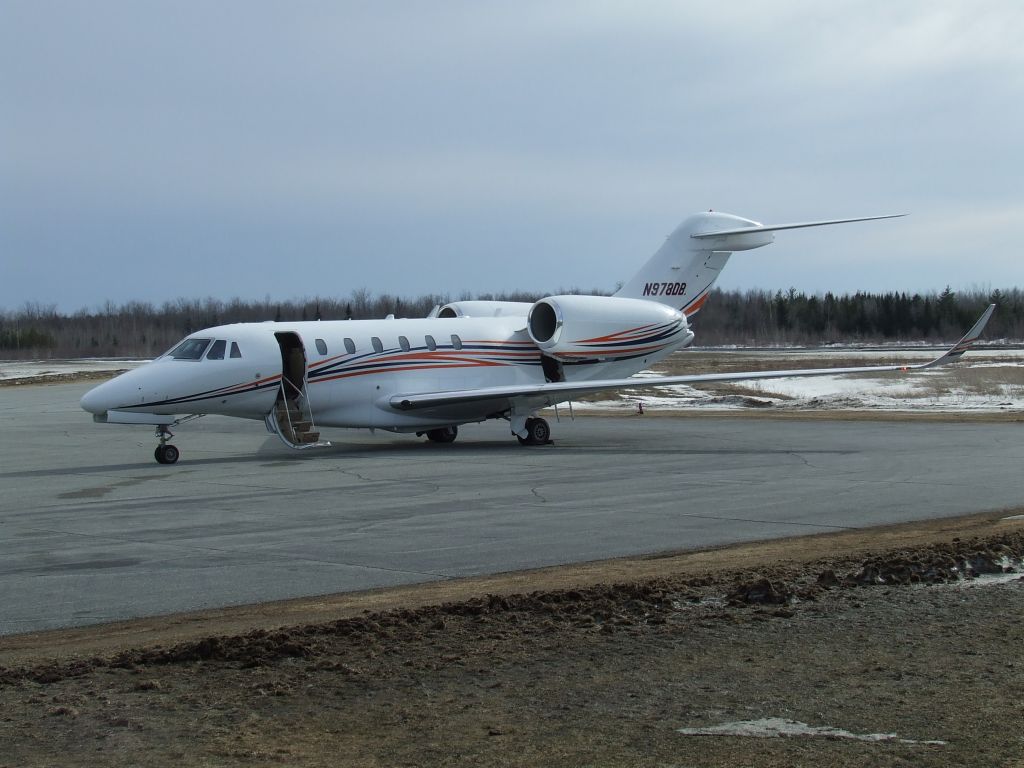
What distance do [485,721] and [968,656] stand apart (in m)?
3.02

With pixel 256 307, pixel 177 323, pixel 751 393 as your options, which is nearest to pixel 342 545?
pixel 751 393

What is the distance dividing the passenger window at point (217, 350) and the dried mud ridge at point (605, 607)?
598 inches

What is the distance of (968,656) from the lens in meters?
7.25

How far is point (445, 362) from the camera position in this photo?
26172 millimetres

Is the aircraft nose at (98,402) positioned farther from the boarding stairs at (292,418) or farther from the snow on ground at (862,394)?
the snow on ground at (862,394)

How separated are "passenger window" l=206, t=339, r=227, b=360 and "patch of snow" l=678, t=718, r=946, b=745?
1848cm

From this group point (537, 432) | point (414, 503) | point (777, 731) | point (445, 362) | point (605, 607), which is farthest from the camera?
point (445, 362)

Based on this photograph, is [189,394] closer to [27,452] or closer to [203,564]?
[27,452]

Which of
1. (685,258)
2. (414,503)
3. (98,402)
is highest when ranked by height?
(685,258)

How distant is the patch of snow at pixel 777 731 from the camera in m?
5.78

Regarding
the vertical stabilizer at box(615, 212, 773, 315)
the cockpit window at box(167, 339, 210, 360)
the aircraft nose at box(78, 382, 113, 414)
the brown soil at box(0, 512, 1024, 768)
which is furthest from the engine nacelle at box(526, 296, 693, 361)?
the brown soil at box(0, 512, 1024, 768)

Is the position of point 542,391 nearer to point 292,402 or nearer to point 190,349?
point 292,402

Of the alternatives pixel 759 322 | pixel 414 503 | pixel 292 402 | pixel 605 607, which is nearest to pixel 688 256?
pixel 292 402

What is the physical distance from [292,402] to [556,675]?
1790 cm
